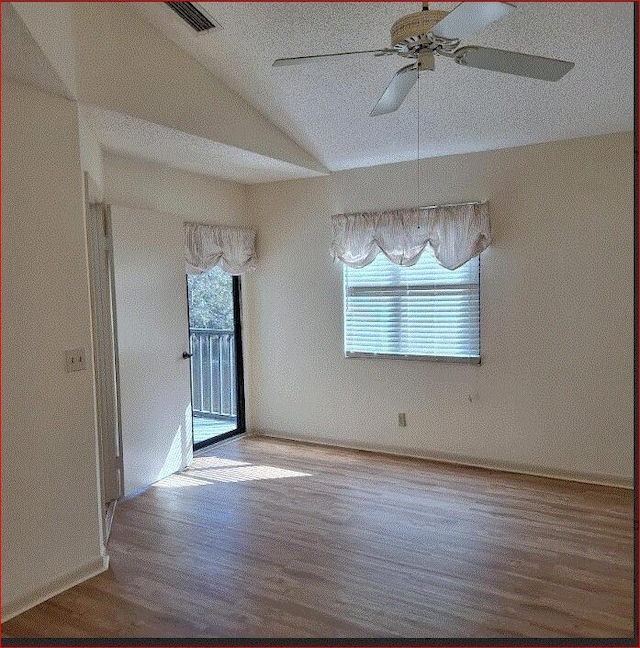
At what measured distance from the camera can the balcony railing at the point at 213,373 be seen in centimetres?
520

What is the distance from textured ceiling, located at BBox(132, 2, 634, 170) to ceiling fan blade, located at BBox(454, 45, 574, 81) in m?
0.59

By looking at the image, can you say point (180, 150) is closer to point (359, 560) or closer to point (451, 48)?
point (451, 48)

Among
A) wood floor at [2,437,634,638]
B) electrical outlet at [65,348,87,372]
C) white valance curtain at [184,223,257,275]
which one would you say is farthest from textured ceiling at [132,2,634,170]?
wood floor at [2,437,634,638]

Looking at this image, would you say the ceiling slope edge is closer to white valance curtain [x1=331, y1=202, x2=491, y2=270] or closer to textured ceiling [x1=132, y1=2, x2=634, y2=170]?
textured ceiling [x1=132, y1=2, x2=634, y2=170]

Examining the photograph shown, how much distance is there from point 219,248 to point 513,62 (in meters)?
2.99

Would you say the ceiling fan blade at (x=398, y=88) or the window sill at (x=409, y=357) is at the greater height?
the ceiling fan blade at (x=398, y=88)

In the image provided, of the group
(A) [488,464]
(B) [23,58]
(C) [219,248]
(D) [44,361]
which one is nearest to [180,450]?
(C) [219,248]

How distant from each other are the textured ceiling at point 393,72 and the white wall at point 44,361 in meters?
0.98

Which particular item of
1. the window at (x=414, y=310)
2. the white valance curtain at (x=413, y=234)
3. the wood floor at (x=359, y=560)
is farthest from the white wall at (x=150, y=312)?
the window at (x=414, y=310)

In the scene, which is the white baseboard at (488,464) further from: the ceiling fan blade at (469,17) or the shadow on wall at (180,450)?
the ceiling fan blade at (469,17)

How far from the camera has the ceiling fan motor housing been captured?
2008 millimetres

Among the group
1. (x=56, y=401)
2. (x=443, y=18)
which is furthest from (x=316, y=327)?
(x=443, y=18)

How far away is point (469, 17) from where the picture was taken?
1.83m

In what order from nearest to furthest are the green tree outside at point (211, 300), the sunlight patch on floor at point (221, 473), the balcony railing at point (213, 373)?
the sunlight patch on floor at point (221, 473)
the green tree outside at point (211, 300)
the balcony railing at point (213, 373)
